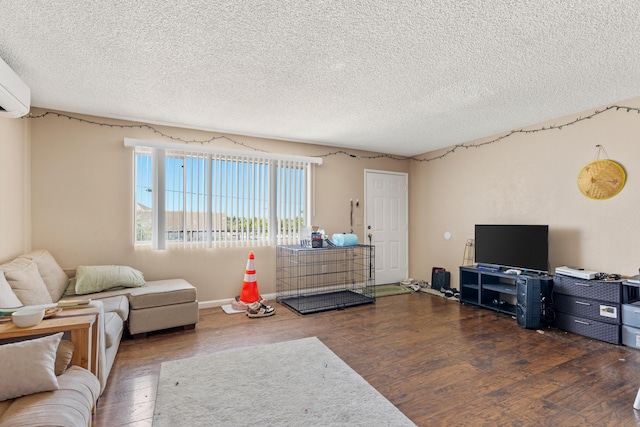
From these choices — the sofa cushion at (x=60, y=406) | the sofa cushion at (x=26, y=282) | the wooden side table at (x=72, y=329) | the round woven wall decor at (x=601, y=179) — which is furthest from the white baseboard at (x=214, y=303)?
the round woven wall decor at (x=601, y=179)

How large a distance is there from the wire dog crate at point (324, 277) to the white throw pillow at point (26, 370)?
3.03 metres

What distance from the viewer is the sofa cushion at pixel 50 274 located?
2.97 metres

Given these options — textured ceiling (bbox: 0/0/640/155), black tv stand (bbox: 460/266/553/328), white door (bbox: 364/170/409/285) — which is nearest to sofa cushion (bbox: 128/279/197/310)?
textured ceiling (bbox: 0/0/640/155)

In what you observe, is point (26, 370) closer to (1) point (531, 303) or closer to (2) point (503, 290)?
(1) point (531, 303)

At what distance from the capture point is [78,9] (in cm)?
187

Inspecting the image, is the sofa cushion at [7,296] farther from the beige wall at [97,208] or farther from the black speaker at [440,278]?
the black speaker at [440,278]

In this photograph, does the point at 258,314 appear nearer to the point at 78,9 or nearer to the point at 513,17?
the point at 78,9

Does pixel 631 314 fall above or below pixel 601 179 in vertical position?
below

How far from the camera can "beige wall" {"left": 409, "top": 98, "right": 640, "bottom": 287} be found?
3.37 metres

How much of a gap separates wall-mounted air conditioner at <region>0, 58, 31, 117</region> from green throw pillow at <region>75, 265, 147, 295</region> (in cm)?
162

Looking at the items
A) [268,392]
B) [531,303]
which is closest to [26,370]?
[268,392]

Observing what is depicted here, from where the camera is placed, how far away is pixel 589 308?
3.33 meters

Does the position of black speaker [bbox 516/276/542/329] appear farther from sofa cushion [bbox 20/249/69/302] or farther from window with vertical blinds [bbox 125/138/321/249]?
sofa cushion [bbox 20/249/69/302]

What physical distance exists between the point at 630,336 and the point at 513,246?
1.41 metres
